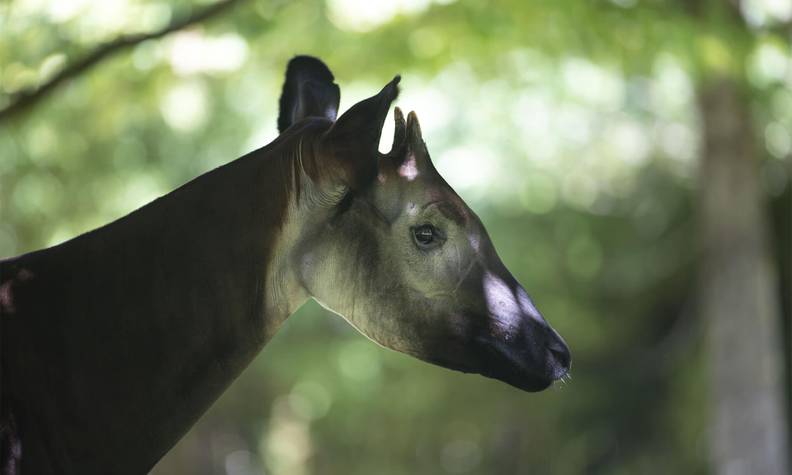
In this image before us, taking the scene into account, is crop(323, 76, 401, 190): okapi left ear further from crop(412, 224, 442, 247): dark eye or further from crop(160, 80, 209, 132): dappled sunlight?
crop(160, 80, 209, 132): dappled sunlight

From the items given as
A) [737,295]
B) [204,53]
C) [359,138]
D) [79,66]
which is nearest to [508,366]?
[359,138]

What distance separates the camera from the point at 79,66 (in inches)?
230

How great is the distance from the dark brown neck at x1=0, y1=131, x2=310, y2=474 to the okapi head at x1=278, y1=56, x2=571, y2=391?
11 centimetres

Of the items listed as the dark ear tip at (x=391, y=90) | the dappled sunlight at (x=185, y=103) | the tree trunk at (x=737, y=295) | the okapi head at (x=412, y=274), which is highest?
the dark ear tip at (x=391, y=90)

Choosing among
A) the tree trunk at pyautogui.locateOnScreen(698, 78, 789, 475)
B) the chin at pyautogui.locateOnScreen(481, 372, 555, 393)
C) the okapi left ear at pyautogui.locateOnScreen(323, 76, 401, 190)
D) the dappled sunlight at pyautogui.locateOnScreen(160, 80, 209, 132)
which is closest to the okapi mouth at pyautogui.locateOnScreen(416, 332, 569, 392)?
the chin at pyautogui.locateOnScreen(481, 372, 555, 393)

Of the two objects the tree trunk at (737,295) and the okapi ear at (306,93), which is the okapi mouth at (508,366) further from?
the tree trunk at (737,295)

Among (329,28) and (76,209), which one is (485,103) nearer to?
(329,28)

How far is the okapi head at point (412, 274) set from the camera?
266cm

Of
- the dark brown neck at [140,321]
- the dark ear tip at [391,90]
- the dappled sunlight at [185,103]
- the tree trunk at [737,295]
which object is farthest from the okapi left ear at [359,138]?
the tree trunk at [737,295]

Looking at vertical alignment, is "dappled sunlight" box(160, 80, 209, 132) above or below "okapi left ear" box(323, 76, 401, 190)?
below

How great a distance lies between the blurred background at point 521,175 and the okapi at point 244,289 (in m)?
3.51

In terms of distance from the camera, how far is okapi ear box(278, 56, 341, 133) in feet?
10.1

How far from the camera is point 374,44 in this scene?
7.12 meters

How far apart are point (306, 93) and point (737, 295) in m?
6.47
